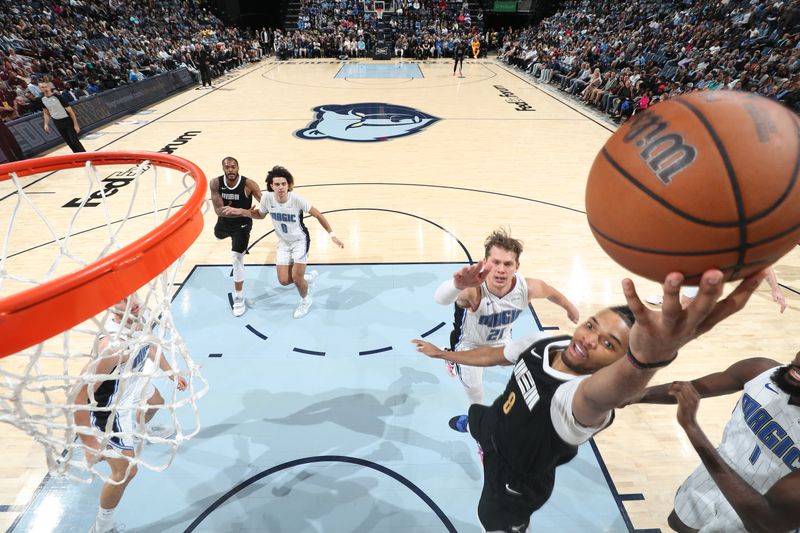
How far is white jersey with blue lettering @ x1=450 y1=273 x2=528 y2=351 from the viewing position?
2867 mm

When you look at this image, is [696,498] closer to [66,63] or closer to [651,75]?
[651,75]

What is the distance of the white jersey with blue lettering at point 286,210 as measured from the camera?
14.2ft

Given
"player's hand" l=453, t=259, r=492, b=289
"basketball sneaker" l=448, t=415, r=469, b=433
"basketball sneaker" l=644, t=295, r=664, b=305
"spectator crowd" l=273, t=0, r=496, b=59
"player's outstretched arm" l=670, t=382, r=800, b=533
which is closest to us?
"player's outstretched arm" l=670, t=382, r=800, b=533

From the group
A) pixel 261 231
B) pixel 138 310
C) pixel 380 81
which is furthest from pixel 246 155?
pixel 380 81

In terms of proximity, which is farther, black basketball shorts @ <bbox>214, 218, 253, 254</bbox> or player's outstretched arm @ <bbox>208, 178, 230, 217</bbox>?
black basketball shorts @ <bbox>214, 218, 253, 254</bbox>

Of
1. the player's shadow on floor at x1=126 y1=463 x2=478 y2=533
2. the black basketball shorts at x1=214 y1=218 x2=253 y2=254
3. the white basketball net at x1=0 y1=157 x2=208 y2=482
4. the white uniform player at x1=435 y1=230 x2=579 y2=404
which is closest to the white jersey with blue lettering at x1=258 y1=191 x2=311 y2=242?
the black basketball shorts at x1=214 y1=218 x2=253 y2=254

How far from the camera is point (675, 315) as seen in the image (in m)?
1.08

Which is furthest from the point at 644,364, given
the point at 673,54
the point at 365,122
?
the point at 673,54

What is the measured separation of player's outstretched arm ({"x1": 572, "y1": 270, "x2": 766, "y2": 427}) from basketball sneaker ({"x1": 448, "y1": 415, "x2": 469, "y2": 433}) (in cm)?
201

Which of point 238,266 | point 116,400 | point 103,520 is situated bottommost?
point 103,520

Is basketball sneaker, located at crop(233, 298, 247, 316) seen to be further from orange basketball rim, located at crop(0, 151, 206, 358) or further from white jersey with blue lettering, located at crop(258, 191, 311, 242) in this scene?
orange basketball rim, located at crop(0, 151, 206, 358)

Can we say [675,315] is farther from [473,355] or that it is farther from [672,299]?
[473,355]

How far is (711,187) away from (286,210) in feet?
12.1

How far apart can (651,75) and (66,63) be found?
16221 mm
